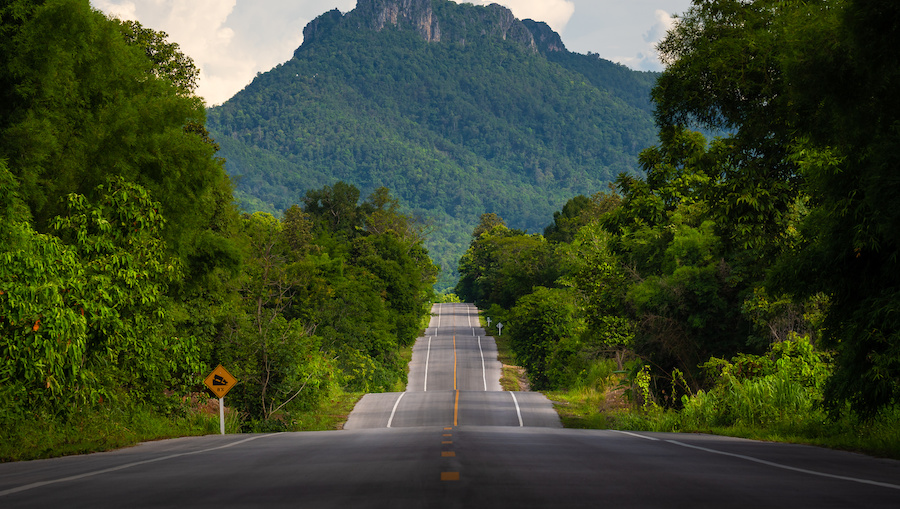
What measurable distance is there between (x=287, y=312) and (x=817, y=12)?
200 ft

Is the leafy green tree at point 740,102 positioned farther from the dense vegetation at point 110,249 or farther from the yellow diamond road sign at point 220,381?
the yellow diamond road sign at point 220,381

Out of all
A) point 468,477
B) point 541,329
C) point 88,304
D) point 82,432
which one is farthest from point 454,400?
point 468,477

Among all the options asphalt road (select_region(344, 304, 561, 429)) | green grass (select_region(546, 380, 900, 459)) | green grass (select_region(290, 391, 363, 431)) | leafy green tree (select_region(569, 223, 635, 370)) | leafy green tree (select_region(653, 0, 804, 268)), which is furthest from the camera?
asphalt road (select_region(344, 304, 561, 429))

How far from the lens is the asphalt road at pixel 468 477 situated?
652 cm

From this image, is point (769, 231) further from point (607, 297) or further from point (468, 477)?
point (468, 477)

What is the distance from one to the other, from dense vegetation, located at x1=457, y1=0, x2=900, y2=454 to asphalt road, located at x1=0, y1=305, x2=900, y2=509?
10.8 ft

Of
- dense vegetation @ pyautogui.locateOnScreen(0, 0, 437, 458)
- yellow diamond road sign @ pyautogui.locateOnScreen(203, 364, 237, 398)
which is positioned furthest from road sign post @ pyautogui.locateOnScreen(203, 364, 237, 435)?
dense vegetation @ pyautogui.locateOnScreen(0, 0, 437, 458)

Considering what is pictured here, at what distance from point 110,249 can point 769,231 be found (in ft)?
57.0

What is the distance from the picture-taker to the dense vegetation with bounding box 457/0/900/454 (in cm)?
1295

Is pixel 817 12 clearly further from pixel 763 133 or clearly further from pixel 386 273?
pixel 386 273

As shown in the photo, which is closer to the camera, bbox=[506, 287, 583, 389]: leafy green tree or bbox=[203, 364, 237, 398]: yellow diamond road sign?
bbox=[203, 364, 237, 398]: yellow diamond road sign

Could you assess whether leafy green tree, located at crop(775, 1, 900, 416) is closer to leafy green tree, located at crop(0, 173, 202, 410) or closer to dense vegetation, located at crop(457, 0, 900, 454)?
dense vegetation, located at crop(457, 0, 900, 454)

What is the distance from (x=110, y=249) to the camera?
19.3 meters

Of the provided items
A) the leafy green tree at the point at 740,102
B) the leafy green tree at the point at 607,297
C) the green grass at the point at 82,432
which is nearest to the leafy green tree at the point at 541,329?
the leafy green tree at the point at 607,297
